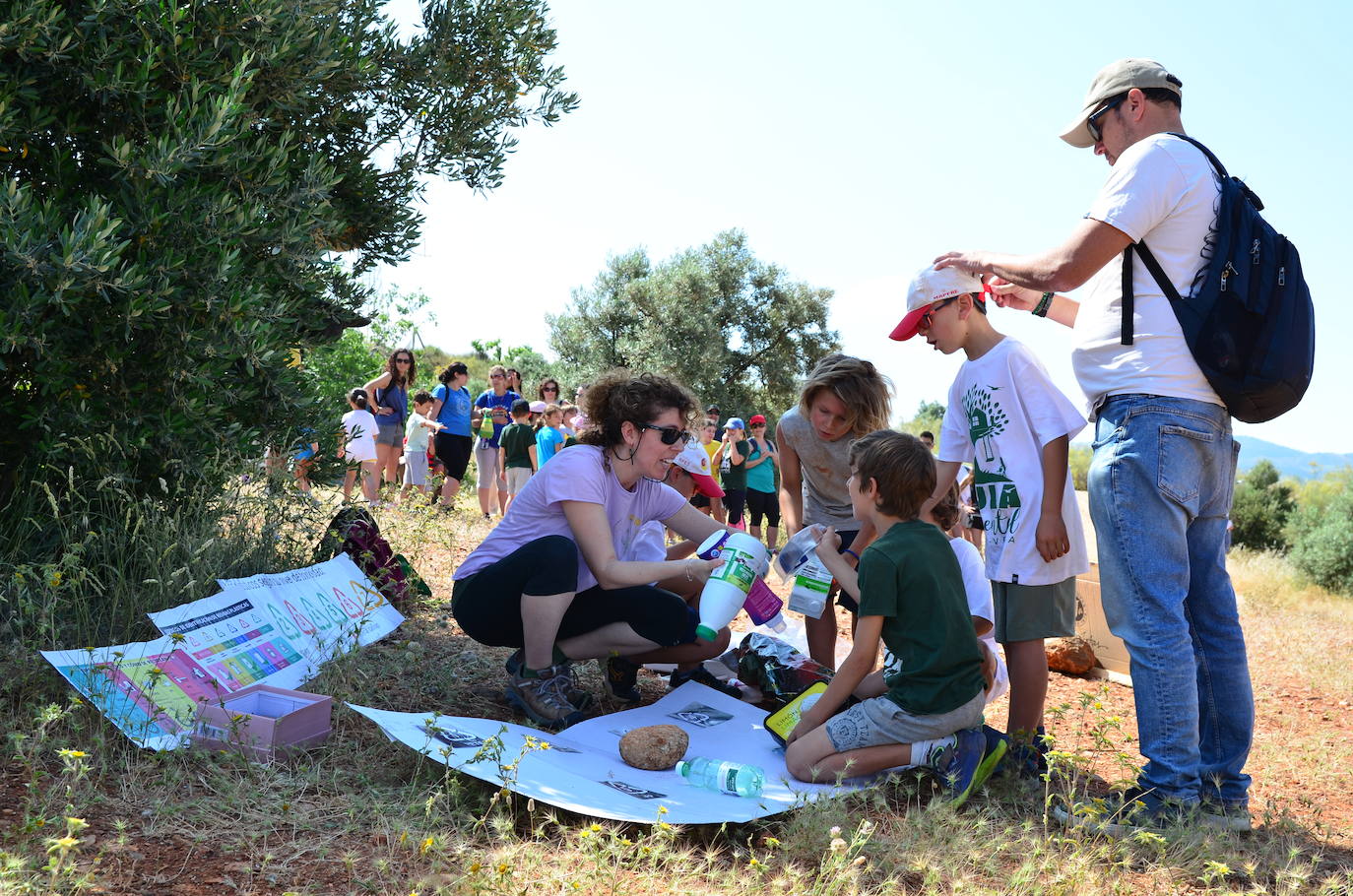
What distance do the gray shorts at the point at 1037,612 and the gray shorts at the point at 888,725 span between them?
33 centimetres

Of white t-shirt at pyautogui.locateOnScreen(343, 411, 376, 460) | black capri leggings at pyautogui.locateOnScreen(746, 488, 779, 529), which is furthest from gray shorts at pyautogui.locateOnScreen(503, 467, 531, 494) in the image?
black capri leggings at pyautogui.locateOnScreen(746, 488, 779, 529)

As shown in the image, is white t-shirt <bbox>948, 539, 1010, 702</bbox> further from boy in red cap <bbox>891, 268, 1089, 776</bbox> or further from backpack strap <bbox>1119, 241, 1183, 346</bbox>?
backpack strap <bbox>1119, 241, 1183, 346</bbox>

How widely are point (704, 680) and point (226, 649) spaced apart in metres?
1.85

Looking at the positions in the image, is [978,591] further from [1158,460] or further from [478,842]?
[478,842]

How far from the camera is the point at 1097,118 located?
2967 mm

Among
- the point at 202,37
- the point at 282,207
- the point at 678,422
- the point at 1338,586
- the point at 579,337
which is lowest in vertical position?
the point at 1338,586

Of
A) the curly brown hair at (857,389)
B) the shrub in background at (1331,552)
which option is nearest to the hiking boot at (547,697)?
→ the curly brown hair at (857,389)

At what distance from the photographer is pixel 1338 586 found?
14.9 metres

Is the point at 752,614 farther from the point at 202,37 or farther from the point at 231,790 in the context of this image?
the point at 202,37

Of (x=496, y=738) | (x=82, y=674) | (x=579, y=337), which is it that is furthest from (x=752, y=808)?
(x=579, y=337)

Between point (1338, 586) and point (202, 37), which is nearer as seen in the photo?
point (202, 37)

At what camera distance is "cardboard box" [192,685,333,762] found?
2.84 m

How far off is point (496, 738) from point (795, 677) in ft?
5.18

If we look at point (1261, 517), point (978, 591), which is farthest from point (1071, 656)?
point (1261, 517)
